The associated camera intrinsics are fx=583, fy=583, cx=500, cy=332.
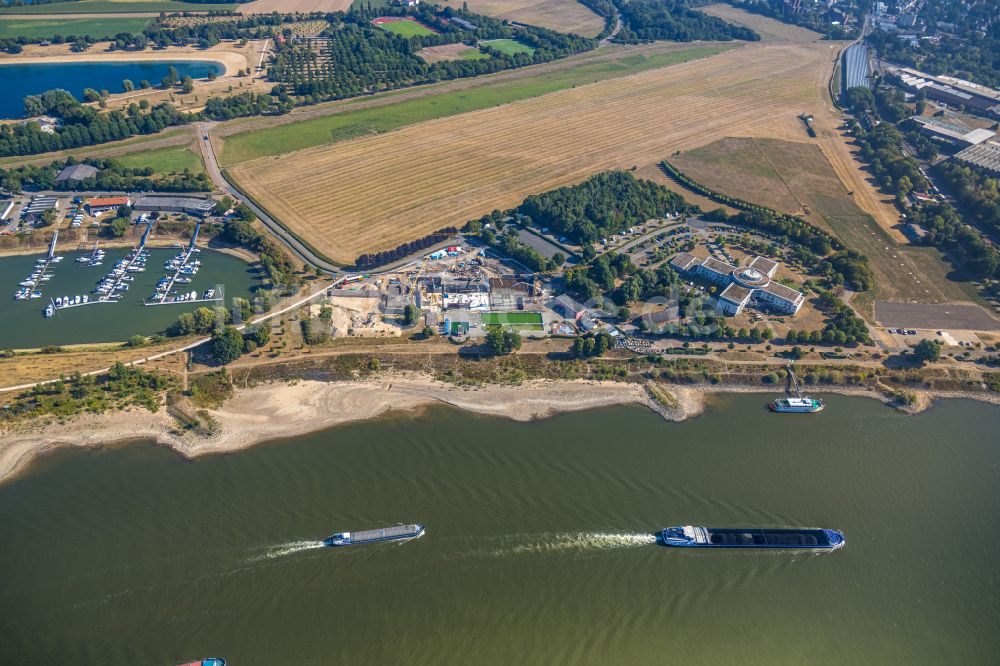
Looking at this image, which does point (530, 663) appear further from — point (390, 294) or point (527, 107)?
point (527, 107)

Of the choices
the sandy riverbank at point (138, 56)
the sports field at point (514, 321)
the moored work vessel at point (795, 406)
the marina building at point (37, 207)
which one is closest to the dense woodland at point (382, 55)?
the sandy riverbank at point (138, 56)

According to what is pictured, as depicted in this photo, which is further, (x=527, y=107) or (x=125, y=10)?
(x=125, y=10)

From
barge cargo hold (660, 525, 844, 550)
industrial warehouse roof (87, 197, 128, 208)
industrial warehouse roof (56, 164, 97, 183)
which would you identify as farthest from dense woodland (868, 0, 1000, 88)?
industrial warehouse roof (56, 164, 97, 183)

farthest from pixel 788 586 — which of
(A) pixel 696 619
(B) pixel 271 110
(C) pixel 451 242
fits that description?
(B) pixel 271 110

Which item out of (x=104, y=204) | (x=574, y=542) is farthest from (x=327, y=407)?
(x=104, y=204)

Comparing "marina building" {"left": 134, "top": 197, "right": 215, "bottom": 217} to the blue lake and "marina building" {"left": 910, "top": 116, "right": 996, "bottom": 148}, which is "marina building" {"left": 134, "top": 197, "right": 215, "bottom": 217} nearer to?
the blue lake

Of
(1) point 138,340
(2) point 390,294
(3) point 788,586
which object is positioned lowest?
(3) point 788,586
